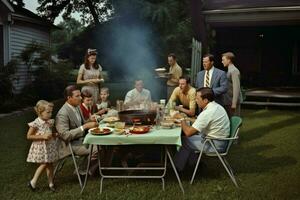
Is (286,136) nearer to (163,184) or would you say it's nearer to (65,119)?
(163,184)

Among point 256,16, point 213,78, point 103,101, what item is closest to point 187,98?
point 213,78

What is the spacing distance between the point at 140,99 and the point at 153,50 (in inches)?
557

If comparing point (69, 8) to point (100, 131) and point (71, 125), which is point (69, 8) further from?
point (100, 131)

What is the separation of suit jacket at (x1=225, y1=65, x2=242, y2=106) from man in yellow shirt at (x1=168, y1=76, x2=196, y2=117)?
76 centimetres

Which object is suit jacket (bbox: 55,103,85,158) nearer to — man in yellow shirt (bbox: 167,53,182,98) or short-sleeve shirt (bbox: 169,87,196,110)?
short-sleeve shirt (bbox: 169,87,196,110)

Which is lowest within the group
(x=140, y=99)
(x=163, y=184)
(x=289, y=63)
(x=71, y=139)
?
(x=163, y=184)

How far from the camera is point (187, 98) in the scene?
641cm

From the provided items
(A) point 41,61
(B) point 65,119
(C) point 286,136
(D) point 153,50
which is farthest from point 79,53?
(B) point 65,119

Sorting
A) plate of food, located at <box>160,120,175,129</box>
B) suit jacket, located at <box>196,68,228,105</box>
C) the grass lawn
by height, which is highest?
suit jacket, located at <box>196,68,228,105</box>

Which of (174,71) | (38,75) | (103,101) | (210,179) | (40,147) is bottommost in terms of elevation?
(210,179)

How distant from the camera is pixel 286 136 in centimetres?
803

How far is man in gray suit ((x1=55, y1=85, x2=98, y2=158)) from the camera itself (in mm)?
4895

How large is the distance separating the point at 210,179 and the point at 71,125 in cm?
189

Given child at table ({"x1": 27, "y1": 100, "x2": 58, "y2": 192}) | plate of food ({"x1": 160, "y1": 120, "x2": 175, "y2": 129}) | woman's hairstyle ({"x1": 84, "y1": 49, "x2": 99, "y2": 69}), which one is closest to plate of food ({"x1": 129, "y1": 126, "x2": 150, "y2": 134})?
plate of food ({"x1": 160, "y1": 120, "x2": 175, "y2": 129})
